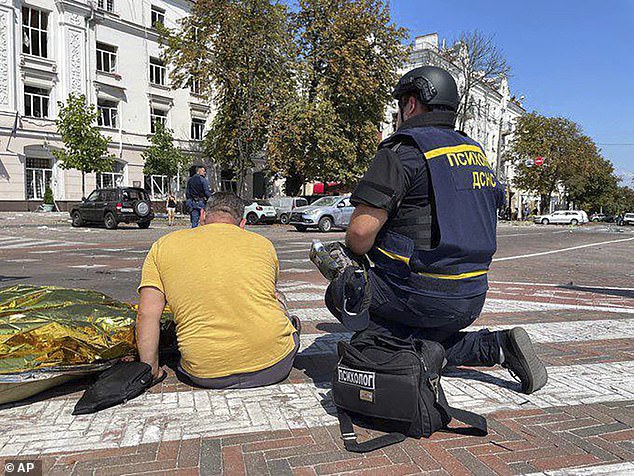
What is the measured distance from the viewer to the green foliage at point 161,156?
32562 millimetres

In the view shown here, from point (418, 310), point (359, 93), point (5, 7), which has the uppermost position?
point (5, 7)

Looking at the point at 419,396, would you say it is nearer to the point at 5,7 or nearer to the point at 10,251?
the point at 10,251

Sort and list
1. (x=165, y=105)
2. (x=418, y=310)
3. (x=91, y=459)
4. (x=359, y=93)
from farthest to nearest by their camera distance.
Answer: (x=165, y=105) → (x=359, y=93) → (x=418, y=310) → (x=91, y=459)

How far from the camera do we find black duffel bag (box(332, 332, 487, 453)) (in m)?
2.68

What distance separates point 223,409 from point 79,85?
1259 inches

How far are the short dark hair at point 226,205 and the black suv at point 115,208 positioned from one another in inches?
775

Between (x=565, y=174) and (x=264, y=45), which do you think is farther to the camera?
(x=565, y=174)

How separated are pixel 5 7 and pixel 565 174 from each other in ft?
160

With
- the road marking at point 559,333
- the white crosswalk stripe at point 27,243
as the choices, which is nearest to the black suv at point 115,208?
the white crosswalk stripe at point 27,243

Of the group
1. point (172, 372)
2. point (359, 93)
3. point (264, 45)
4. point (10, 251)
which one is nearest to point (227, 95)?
point (264, 45)

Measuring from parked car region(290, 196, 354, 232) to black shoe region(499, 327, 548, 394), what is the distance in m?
20.5

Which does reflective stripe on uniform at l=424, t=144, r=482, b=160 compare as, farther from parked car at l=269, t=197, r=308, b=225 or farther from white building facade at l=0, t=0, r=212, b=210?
white building facade at l=0, t=0, r=212, b=210

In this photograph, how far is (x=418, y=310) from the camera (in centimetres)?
304

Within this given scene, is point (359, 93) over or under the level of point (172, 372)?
over
